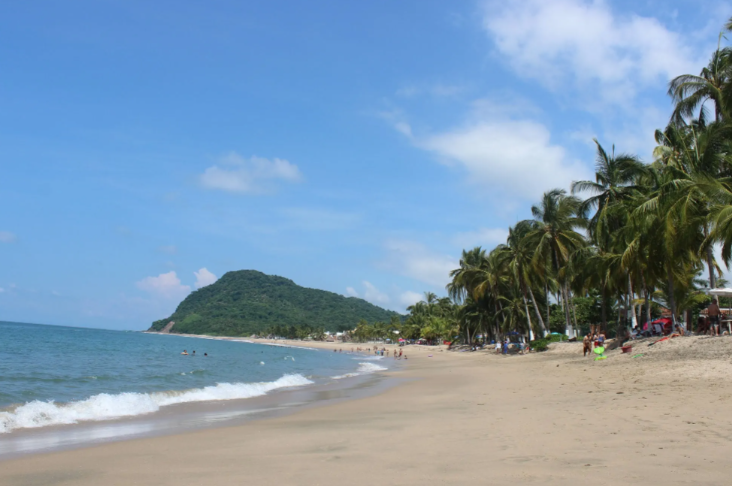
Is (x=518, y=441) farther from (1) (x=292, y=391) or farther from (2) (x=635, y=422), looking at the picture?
(1) (x=292, y=391)

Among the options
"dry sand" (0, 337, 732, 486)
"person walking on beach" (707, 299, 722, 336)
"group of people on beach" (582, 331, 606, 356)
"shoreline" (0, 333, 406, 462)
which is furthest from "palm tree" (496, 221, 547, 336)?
"dry sand" (0, 337, 732, 486)

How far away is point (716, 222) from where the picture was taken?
17.4 meters

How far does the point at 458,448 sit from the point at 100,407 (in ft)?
33.0

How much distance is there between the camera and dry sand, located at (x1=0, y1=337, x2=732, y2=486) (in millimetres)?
5293

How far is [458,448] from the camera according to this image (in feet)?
21.9

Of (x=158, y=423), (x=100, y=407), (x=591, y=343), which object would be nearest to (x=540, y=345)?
(x=591, y=343)

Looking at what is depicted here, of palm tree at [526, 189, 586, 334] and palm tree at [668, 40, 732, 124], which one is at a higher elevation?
palm tree at [668, 40, 732, 124]

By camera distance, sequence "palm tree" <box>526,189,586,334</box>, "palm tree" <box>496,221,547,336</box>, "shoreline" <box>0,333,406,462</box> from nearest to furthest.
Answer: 1. "shoreline" <box>0,333,406,462</box>
2. "palm tree" <box>526,189,586,334</box>
3. "palm tree" <box>496,221,547,336</box>

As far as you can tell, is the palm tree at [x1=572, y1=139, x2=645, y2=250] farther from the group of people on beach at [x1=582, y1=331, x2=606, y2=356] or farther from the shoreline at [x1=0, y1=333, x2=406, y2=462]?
the shoreline at [x1=0, y1=333, x2=406, y2=462]

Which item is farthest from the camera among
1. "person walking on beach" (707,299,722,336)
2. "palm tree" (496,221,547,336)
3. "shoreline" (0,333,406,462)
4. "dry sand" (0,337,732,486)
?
"palm tree" (496,221,547,336)

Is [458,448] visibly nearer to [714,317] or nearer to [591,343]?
[714,317]

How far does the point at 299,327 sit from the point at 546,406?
161893mm

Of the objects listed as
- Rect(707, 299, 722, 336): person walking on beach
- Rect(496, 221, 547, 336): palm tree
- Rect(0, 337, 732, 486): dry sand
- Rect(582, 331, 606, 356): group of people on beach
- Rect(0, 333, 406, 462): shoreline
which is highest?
Rect(496, 221, 547, 336): palm tree

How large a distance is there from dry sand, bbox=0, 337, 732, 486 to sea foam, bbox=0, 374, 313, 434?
3786 millimetres
